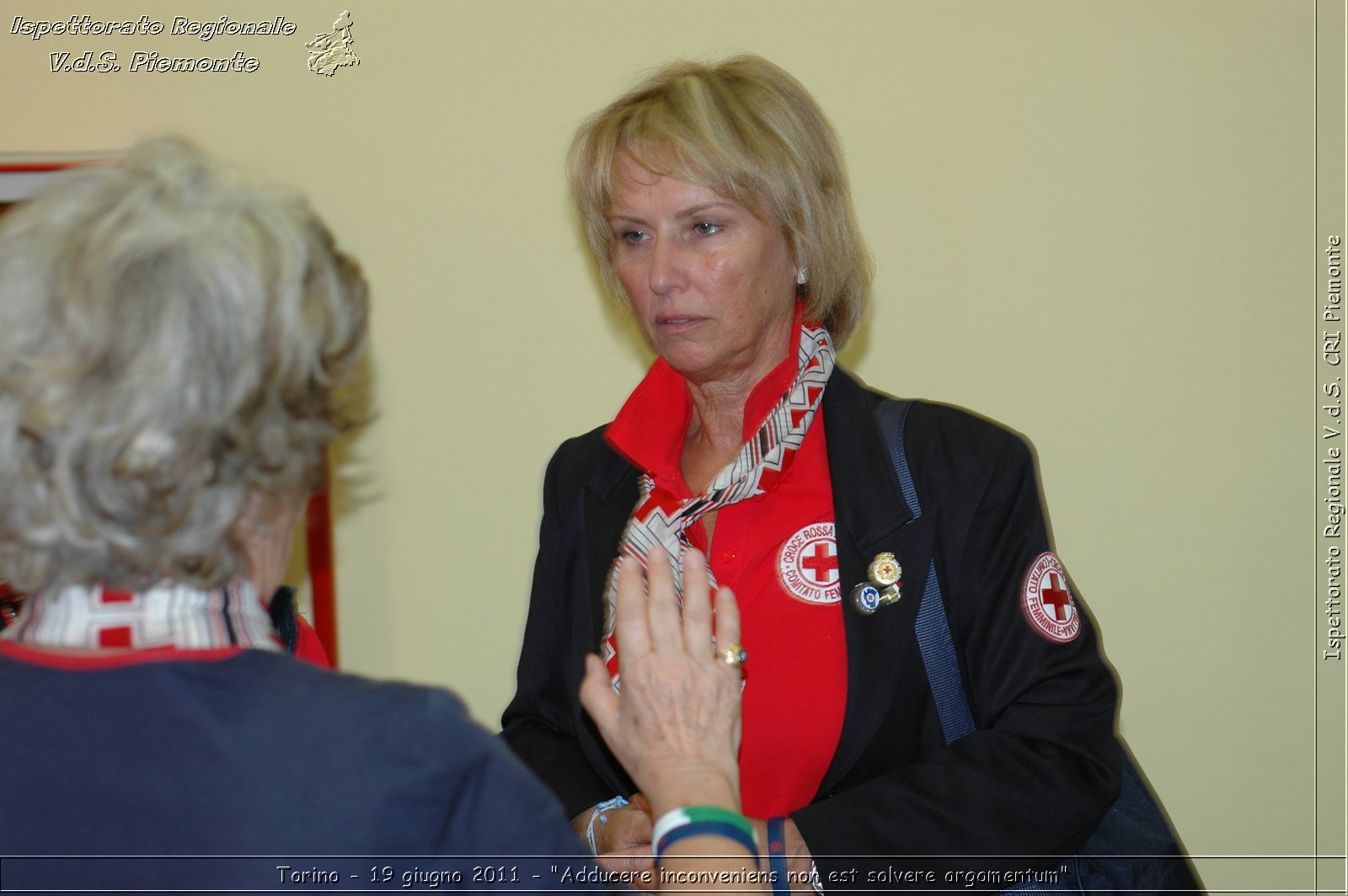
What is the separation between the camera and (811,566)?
1977mm

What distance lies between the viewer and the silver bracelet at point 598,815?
203cm

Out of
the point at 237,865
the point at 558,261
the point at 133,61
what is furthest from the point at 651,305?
the point at 133,61

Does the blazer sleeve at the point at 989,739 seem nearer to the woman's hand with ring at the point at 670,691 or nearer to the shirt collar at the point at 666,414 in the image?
the shirt collar at the point at 666,414

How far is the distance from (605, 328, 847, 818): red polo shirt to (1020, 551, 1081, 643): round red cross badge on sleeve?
11.3 inches

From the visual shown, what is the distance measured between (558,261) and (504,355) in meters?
0.25

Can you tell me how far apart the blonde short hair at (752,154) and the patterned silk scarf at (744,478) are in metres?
0.13

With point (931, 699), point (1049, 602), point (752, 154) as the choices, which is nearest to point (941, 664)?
point (931, 699)

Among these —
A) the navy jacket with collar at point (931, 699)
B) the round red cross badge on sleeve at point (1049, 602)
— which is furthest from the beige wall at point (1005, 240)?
the round red cross badge on sleeve at point (1049, 602)

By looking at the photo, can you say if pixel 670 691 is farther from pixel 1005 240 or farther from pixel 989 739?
pixel 1005 240

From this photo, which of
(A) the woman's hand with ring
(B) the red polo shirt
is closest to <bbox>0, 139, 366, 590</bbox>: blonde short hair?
(A) the woman's hand with ring

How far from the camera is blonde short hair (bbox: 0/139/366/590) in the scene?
1.09 meters

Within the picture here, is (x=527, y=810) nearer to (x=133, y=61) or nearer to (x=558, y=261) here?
(x=558, y=261)

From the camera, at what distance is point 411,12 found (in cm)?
274

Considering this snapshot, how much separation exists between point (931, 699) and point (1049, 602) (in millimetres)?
233
